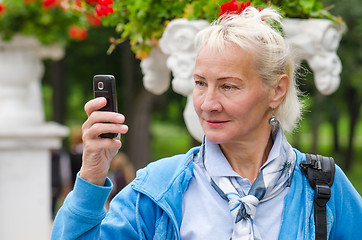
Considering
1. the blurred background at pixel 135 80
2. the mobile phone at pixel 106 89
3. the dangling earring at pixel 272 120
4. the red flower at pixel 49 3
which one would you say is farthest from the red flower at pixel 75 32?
the blurred background at pixel 135 80

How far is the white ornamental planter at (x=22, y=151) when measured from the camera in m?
6.06

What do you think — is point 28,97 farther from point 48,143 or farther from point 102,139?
point 102,139

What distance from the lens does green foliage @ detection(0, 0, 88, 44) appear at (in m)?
6.14

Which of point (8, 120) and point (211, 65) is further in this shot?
point (8, 120)

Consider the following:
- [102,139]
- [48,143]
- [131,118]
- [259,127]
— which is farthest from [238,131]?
[131,118]

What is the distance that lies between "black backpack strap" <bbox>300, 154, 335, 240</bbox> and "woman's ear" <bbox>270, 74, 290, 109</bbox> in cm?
21

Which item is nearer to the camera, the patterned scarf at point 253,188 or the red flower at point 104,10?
the patterned scarf at point 253,188

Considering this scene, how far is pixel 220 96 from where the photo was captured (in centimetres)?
201

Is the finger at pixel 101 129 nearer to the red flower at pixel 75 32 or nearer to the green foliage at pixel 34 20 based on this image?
the green foliage at pixel 34 20

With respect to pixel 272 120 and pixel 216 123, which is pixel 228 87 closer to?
pixel 216 123

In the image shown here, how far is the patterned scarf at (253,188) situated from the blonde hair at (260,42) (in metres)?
0.17

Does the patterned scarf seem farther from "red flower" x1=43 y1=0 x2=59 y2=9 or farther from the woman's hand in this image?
"red flower" x1=43 y1=0 x2=59 y2=9

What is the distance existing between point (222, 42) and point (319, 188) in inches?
21.8

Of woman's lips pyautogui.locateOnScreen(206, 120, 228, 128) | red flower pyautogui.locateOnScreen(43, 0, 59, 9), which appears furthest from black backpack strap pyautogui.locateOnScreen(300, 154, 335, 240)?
red flower pyautogui.locateOnScreen(43, 0, 59, 9)
